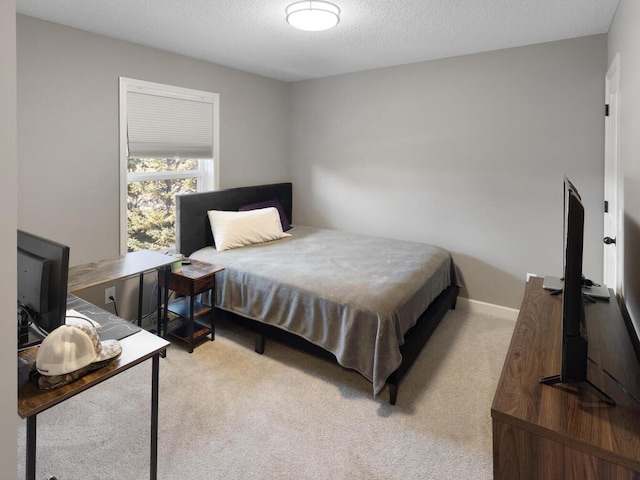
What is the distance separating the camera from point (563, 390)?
1.19 metres

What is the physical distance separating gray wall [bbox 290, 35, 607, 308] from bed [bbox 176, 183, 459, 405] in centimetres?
41

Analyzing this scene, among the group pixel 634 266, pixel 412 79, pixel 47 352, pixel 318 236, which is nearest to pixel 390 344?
pixel 634 266

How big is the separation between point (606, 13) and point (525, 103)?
2.67ft

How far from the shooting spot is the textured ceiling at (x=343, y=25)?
2.37m

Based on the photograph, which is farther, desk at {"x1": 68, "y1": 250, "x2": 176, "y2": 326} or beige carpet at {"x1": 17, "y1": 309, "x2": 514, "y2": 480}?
desk at {"x1": 68, "y1": 250, "x2": 176, "y2": 326}

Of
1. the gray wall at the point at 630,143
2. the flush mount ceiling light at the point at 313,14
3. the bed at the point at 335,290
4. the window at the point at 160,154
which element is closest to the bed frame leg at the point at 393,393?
the bed at the point at 335,290

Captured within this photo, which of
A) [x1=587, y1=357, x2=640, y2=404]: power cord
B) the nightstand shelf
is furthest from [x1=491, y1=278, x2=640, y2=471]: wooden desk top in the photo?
the nightstand shelf

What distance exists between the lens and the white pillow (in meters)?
3.49

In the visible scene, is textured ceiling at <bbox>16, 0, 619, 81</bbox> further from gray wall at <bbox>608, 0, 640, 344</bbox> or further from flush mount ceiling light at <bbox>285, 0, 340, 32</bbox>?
gray wall at <bbox>608, 0, 640, 344</bbox>

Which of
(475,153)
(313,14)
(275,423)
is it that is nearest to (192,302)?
(275,423)

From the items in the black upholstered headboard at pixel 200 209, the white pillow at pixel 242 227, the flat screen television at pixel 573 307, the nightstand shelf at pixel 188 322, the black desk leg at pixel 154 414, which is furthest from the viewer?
the white pillow at pixel 242 227

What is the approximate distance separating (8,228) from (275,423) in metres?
1.67

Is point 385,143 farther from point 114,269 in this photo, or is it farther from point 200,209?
point 114,269

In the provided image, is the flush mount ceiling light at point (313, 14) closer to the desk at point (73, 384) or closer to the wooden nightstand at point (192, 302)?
the wooden nightstand at point (192, 302)
